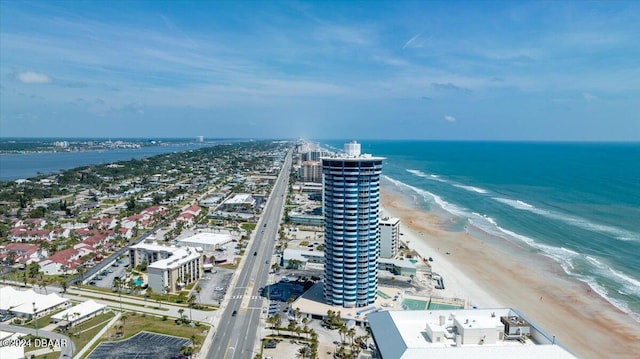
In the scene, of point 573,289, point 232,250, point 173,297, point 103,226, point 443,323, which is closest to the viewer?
point 443,323

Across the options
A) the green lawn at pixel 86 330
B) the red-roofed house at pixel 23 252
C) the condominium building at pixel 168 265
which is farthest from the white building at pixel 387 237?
the red-roofed house at pixel 23 252

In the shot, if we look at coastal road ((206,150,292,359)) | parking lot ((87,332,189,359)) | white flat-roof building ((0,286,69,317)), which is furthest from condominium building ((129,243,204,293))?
parking lot ((87,332,189,359))

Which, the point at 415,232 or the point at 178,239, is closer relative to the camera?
the point at 178,239

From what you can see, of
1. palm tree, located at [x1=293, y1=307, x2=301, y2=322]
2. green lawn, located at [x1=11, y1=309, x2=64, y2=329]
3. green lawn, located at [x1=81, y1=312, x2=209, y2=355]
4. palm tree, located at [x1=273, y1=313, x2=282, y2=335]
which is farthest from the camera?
palm tree, located at [x1=293, y1=307, x2=301, y2=322]

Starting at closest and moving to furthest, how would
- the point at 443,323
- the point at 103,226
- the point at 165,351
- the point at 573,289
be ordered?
the point at 443,323 < the point at 165,351 < the point at 573,289 < the point at 103,226

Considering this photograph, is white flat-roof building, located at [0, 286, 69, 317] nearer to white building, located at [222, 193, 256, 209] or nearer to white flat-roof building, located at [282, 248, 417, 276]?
white flat-roof building, located at [282, 248, 417, 276]

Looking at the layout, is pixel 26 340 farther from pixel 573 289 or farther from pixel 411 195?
pixel 411 195

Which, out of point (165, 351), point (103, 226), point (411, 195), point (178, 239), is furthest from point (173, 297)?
point (411, 195)

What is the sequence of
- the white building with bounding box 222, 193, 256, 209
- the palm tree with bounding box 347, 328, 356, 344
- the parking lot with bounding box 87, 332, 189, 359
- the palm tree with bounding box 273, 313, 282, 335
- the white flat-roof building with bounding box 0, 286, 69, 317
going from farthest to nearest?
1. the white building with bounding box 222, 193, 256, 209
2. the white flat-roof building with bounding box 0, 286, 69, 317
3. the palm tree with bounding box 273, 313, 282, 335
4. the palm tree with bounding box 347, 328, 356, 344
5. the parking lot with bounding box 87, 332, 189, 359
